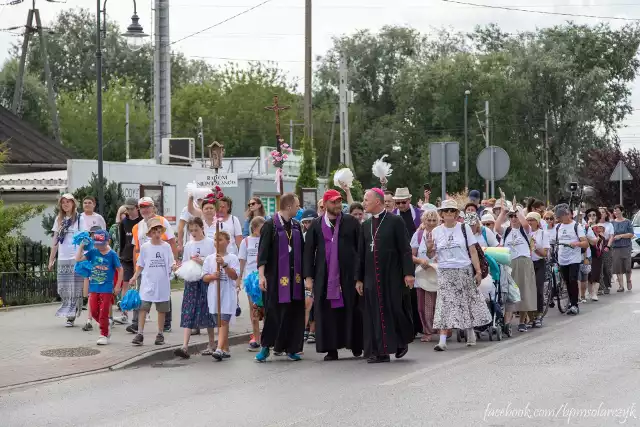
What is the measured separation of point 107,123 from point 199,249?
225ft

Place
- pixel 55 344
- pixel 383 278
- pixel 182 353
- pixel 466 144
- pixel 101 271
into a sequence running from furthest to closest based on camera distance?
pixel 466 144 < pixel 101 271 < pixel 55 344 < pixel 182 353 < pixel 383 278

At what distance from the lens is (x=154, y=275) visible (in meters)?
14.8

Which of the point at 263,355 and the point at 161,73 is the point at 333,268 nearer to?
the point at 263,355

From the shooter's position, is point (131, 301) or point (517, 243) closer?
point (131, 301)

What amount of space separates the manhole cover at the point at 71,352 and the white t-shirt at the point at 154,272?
36.6 inches

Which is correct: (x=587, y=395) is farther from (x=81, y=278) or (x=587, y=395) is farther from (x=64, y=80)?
(x=64, y=80)

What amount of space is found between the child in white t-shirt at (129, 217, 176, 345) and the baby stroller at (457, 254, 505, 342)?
3.88 meters

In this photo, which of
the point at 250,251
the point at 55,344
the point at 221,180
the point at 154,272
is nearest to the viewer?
the point at 154,272

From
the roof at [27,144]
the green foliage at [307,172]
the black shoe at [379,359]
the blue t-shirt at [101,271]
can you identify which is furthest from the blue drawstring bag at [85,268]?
the roof at [27,144]

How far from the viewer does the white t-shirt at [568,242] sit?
20.2m

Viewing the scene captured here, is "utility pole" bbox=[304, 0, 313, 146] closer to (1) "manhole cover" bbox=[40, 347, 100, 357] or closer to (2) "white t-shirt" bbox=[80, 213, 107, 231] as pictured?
(2) "white t-shirt" bbox=[80, 213, 107, 231]

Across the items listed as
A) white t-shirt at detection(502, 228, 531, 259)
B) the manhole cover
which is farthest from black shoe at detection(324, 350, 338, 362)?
white t-shirt at detection(502, 228, 531, 259)

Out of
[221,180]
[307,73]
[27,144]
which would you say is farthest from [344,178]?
[27,144]

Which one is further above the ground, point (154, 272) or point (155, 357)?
point (154, 272)
